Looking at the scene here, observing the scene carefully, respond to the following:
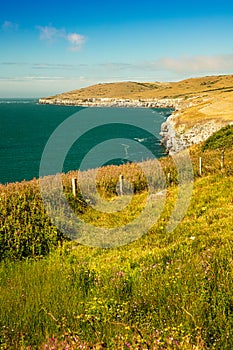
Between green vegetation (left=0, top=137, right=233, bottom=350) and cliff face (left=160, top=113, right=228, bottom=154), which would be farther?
cliff face (left=160, top=113, right=228, bottom=154)

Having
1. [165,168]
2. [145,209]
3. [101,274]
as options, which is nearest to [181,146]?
[165,168]

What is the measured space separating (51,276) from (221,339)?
176 inches

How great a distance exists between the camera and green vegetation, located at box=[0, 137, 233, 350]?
4816 mm

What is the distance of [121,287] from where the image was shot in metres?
6.72

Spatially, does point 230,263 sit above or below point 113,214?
above

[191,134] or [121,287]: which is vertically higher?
[191,134]

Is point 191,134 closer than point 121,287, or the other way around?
point 121,287

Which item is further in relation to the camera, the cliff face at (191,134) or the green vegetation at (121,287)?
the cliff face at (191,134)

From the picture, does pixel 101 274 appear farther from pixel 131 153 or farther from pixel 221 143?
pixel 131 153

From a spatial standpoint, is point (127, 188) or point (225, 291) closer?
point (225, 291)

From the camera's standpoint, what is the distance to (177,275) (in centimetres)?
667

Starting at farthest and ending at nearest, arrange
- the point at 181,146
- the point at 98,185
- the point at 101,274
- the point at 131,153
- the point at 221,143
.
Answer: the point at 131,153 < the point at 181,146 < the point at 221,143 < the point at 98,185 < the point at 101,274

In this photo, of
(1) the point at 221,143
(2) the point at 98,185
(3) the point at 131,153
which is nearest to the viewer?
(2) the point at 98,185

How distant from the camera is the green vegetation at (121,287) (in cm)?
482
